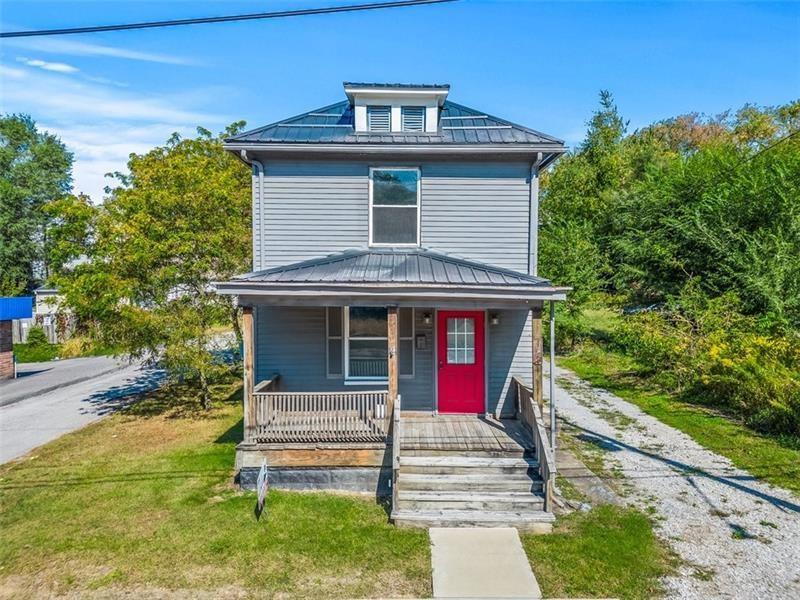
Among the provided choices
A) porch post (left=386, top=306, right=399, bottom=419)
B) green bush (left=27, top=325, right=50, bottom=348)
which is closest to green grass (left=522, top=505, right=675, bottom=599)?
porch post (left=386, top=306, right=399, bottom=419)

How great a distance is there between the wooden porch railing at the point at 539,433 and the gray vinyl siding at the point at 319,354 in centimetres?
54

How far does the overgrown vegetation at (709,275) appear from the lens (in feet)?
37.6

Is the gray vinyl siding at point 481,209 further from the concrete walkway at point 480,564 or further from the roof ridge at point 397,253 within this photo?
the concrete walkway at point 480,564

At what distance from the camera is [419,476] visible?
23.7ft

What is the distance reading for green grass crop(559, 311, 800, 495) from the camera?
8188 mm

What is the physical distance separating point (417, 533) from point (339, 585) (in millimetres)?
1437

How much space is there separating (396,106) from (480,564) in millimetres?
8630

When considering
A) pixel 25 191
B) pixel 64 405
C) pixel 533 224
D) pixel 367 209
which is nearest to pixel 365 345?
pixel 367 209

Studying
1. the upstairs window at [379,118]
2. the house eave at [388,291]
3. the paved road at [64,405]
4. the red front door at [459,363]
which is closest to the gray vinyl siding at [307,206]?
the upstairs window at [379,118]

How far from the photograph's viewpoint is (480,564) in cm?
565

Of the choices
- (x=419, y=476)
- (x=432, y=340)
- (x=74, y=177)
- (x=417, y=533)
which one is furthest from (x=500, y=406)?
(x=74, y=177)

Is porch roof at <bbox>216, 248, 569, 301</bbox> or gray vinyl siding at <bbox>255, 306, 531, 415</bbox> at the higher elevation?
porch roof at <bbox>216, 248, 569, 301</bbox>

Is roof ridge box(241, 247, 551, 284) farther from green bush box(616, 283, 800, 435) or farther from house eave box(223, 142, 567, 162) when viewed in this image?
green bush box(616, 283, 800, 435)

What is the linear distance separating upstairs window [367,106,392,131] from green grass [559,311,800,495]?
9.34 metres
